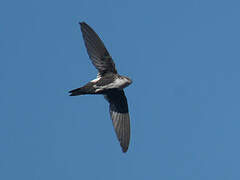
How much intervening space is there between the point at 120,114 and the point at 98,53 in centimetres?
210

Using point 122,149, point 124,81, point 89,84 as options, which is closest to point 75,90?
point 89,84

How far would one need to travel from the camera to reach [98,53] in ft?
44.6

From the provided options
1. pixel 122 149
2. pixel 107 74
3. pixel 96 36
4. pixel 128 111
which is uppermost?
pixel 96 36

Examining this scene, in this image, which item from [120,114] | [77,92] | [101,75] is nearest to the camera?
[77,92]

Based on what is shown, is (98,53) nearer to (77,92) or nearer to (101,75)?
(101,75)

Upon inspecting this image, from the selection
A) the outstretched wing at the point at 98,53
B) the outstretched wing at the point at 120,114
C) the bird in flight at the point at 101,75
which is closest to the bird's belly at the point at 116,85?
the bird in flight at the point at 101,75

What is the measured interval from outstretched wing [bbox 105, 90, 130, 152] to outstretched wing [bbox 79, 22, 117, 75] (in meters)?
0.84

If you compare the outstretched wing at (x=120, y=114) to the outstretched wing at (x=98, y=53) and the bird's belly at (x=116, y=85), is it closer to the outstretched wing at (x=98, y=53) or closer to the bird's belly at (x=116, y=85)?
the bird's belly at (x=116, y=85)

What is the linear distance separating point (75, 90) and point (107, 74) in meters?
1.06


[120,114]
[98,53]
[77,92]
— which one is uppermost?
[98,53]

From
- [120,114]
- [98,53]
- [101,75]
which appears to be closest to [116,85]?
[101,75]

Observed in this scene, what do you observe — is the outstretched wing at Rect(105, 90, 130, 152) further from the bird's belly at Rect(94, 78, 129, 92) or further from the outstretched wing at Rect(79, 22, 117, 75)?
the outstretched wing at Rect(79, 22, 117, 75)

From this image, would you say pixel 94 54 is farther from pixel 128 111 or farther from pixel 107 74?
pixel 128 111

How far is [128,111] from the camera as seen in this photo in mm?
14859
